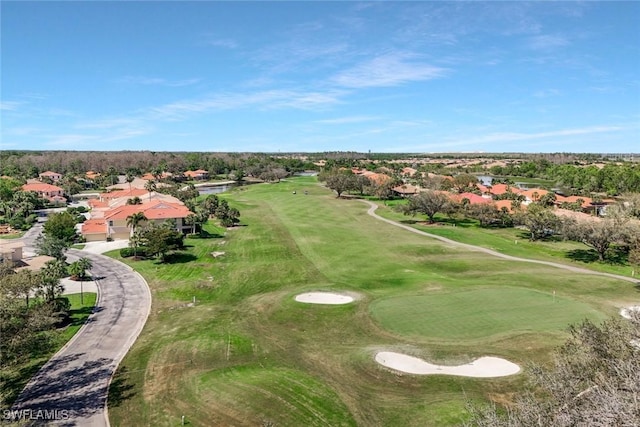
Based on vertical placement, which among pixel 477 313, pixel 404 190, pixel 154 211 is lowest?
pixel 477 313

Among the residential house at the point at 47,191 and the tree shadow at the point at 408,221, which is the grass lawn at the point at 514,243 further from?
the residential house at the point at 47,191

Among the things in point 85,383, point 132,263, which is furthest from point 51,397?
point 132,263

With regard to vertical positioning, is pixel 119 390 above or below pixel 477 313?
below

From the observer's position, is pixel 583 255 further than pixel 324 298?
Yes

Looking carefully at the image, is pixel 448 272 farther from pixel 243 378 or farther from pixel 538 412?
pixel 538 412

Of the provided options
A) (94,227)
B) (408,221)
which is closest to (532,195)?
(408,221)

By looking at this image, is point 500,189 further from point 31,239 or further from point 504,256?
point 31,239

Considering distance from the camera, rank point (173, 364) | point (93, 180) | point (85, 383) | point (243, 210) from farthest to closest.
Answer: point (93, 180), point (243, 210), point (173, 364), point (85, 383)
